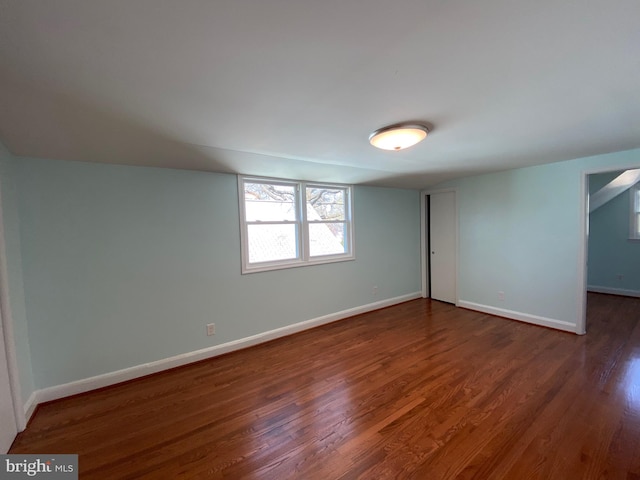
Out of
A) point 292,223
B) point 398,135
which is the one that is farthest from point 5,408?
point 398,135

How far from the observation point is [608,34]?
1.08 meters

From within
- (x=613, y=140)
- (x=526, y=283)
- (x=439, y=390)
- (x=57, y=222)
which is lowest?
(x=439, y=390)

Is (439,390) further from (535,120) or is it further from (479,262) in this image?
(479,262)

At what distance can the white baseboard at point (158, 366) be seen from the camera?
7.16 ft

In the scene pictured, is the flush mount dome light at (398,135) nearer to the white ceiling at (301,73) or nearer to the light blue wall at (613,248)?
the white ceiling at (301,73)

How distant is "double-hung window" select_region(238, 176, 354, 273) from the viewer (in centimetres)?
322

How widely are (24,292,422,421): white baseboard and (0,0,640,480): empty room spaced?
2cm

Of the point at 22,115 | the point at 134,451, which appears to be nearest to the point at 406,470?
the point at 134,451

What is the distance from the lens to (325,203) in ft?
12.8

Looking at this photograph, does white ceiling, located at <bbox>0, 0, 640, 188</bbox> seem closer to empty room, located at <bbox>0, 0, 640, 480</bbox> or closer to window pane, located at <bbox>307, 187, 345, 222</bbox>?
empty room, located at <bbox>0, 0, 640, 480</bbox>

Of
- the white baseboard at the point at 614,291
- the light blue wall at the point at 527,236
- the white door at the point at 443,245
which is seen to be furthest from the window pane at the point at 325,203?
the white baseboard at the point at 614,291

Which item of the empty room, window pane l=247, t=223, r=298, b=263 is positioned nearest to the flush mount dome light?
the empty room

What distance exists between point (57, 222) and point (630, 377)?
204 inches

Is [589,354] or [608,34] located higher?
[608,34]
